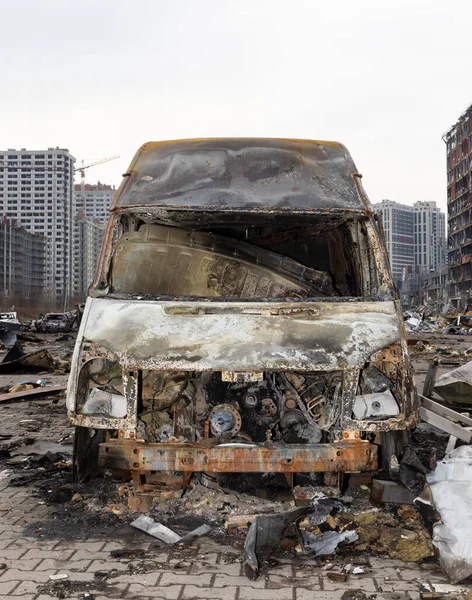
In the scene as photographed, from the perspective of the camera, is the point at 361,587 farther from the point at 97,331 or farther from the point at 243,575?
the point at 97,331

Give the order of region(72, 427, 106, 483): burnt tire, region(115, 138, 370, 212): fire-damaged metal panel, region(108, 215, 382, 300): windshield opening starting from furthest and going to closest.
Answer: region(108, 215, 382, 300): windshield opening
region(115, 138, 370, 212): fire-damaged metal panel
region(72, 427, 106, 483): burnt tire

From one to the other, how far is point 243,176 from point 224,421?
2.13 m

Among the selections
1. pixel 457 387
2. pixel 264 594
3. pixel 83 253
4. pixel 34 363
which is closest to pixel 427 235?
pixel 83 253

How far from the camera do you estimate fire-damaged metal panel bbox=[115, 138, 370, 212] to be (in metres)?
4.96

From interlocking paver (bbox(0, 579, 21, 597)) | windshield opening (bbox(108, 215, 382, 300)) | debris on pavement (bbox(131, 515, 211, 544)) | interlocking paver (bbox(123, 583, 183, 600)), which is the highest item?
windshield opening (bbox(108, 215, 382, 300))

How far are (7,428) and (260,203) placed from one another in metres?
4.37

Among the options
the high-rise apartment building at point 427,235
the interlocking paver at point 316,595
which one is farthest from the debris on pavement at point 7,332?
the high-rise apartment building at point 427,235

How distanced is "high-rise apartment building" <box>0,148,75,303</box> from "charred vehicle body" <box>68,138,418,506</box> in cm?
9451

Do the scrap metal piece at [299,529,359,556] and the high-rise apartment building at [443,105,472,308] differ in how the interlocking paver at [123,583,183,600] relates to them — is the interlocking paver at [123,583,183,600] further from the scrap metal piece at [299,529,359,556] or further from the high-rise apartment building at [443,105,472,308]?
the high-rise apartment building at [443,105,472,308]

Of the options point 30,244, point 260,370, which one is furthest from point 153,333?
point 30,244

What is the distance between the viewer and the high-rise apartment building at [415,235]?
401 feet

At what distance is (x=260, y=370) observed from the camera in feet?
12.1

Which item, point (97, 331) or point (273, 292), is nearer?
point (97, 331)

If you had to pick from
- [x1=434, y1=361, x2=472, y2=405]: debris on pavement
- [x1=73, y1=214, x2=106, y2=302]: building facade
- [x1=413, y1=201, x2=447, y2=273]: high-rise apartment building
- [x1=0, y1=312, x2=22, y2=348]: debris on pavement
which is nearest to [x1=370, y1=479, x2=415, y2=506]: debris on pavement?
[x1=434, y1=361, x2=472, y2=405]: debris on pavement
